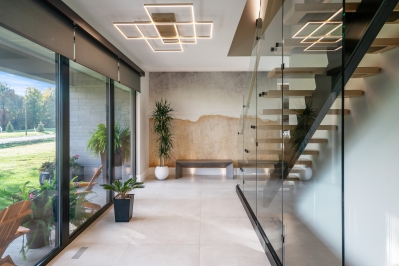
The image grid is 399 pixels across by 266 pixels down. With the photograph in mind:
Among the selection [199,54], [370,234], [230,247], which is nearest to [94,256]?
[230,247]

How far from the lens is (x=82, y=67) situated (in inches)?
139

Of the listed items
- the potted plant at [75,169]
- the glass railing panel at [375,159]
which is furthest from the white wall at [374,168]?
the potted plant at [75,169]

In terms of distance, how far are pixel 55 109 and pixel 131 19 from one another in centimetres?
167

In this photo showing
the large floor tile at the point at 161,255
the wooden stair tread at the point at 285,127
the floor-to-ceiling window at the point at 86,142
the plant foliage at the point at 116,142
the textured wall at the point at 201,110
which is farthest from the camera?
the textured wall at the point at 201,110

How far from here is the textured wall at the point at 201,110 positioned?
7.32 metres

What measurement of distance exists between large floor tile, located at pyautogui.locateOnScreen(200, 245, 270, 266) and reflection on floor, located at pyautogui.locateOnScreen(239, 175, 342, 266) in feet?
0.75

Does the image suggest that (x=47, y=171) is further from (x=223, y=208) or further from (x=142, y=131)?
(x=142, y=131)

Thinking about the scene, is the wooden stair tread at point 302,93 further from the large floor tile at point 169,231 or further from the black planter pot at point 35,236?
the black planter pot at point 35,236

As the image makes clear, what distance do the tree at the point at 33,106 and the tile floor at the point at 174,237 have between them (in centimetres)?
155

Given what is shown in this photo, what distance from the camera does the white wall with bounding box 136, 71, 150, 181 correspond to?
20.9 ft

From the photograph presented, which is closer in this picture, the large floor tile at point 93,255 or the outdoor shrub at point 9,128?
the outdoor shrub at point 9,128

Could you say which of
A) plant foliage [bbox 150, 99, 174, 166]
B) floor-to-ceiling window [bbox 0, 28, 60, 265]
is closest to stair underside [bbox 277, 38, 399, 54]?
floor-to-ceiling window [bbox 0, 28, 60, 265]

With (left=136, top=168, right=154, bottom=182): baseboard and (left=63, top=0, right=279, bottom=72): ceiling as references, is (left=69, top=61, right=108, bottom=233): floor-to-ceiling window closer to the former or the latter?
(left=63, top=0, right=279, bottom=72): ceiling

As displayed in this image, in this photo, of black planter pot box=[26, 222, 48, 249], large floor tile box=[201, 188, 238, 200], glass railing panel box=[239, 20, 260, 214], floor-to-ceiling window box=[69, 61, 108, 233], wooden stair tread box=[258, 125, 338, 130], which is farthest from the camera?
large floor tile box=[201, 188, 238, 200]
